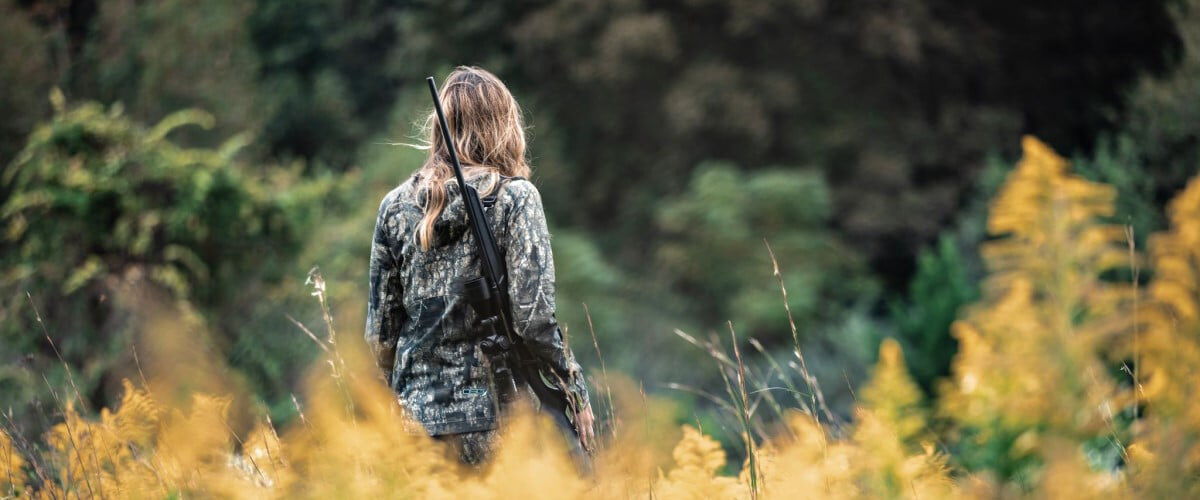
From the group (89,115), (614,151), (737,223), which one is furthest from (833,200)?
(89,115)

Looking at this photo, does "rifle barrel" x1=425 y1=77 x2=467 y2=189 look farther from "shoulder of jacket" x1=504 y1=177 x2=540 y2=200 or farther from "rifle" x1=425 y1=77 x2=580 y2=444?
"shoulder of jacket" x1=504 y1=177 x2=540 y2=200

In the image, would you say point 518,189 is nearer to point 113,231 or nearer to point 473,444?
point 473,444

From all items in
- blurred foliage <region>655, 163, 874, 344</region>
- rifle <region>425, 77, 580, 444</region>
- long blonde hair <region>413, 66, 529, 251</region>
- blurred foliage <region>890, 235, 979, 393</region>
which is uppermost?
long blonde hair <region>413, 66, 529, 251</region>

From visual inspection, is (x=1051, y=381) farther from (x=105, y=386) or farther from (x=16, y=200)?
(x=16, y=200)

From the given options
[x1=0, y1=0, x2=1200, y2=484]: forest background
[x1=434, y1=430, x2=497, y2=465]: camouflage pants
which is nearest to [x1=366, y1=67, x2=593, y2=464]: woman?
[x1=434, y1=430, x2=497, y2=465]: camouflage pants

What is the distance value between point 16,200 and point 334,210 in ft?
10.5

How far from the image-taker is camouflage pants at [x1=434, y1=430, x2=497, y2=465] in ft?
7.83

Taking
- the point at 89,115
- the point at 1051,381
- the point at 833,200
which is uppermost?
the point at 1051,381

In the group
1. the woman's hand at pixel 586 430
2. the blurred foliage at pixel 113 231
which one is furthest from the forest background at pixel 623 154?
the woman's hand at pixel 586 430

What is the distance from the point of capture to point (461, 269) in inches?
97.3

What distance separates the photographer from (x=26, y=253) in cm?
786

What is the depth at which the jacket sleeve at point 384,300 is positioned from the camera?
260 cm

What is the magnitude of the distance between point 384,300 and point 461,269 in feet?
0.89

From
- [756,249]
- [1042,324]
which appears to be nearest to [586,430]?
→ [1042,324]
